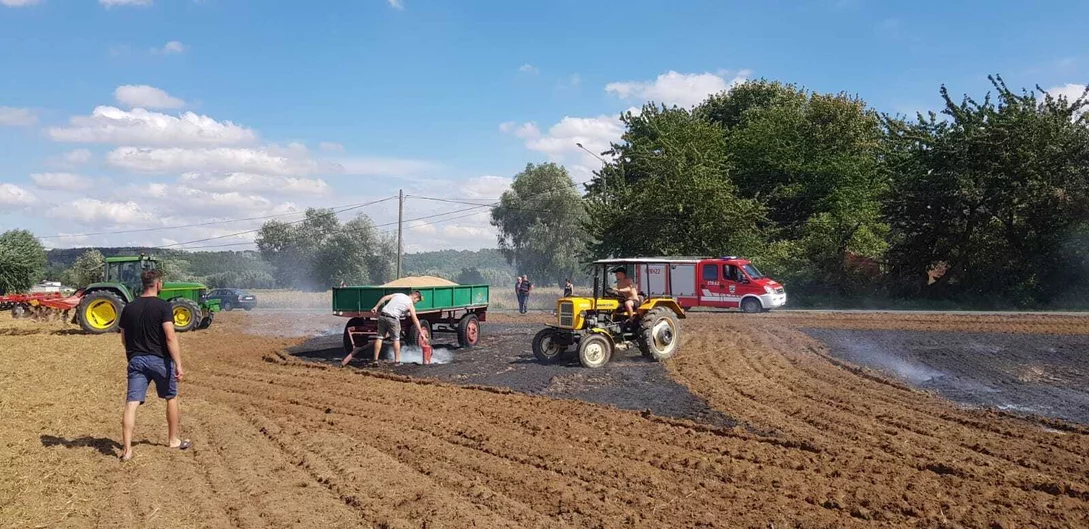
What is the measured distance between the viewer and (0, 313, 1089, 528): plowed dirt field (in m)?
5.33

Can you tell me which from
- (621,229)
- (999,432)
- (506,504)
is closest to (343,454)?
(506,504)

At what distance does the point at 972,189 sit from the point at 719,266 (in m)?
10.4

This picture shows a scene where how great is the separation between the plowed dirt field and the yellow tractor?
6.21 feet

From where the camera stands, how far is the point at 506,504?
5.55 m

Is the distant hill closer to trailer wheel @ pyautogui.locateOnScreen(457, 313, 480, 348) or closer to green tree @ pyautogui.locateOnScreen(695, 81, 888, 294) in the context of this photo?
green tree @ pyautogui.locateOnScreen(695, 81, 888, 294)

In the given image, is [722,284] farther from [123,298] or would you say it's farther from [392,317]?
[123,298]

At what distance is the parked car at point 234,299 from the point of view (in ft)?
118

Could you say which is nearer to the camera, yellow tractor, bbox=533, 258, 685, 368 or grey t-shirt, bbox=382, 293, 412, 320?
yellow tractor, bbox=533, 258, 685, 368

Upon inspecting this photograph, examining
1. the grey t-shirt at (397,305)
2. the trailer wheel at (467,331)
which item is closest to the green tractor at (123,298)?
the trailer wheel at (467,331)

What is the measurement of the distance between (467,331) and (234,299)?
2433cm

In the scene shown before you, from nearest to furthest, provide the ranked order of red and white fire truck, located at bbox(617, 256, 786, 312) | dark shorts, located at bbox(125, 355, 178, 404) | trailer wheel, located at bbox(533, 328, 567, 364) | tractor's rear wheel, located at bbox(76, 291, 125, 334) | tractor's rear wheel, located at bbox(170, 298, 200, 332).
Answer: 1. dark shorts, located at bbox(125, 355, 178, 404)
2. trailer wheel, located at bbox(533, 328, 567, 364)
3. tractor's rear wheel, located at bbox(76, 291, 125, 334)
4. tractor's rear wheel, located at bbox(170, 298, 200, 332)
5. red and white fire truck, located at bbox(617, 256, 786, 312)

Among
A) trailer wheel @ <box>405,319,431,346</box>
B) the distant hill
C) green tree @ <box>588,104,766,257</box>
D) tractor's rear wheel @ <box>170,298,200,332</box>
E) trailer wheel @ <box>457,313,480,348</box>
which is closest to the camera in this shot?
trailer wheel @ <box>405,319,431,346</box>

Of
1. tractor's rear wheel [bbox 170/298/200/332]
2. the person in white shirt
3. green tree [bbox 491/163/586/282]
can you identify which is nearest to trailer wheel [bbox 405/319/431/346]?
the person in white shirt

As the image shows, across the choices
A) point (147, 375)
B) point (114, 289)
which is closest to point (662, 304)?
point (147, 375)
